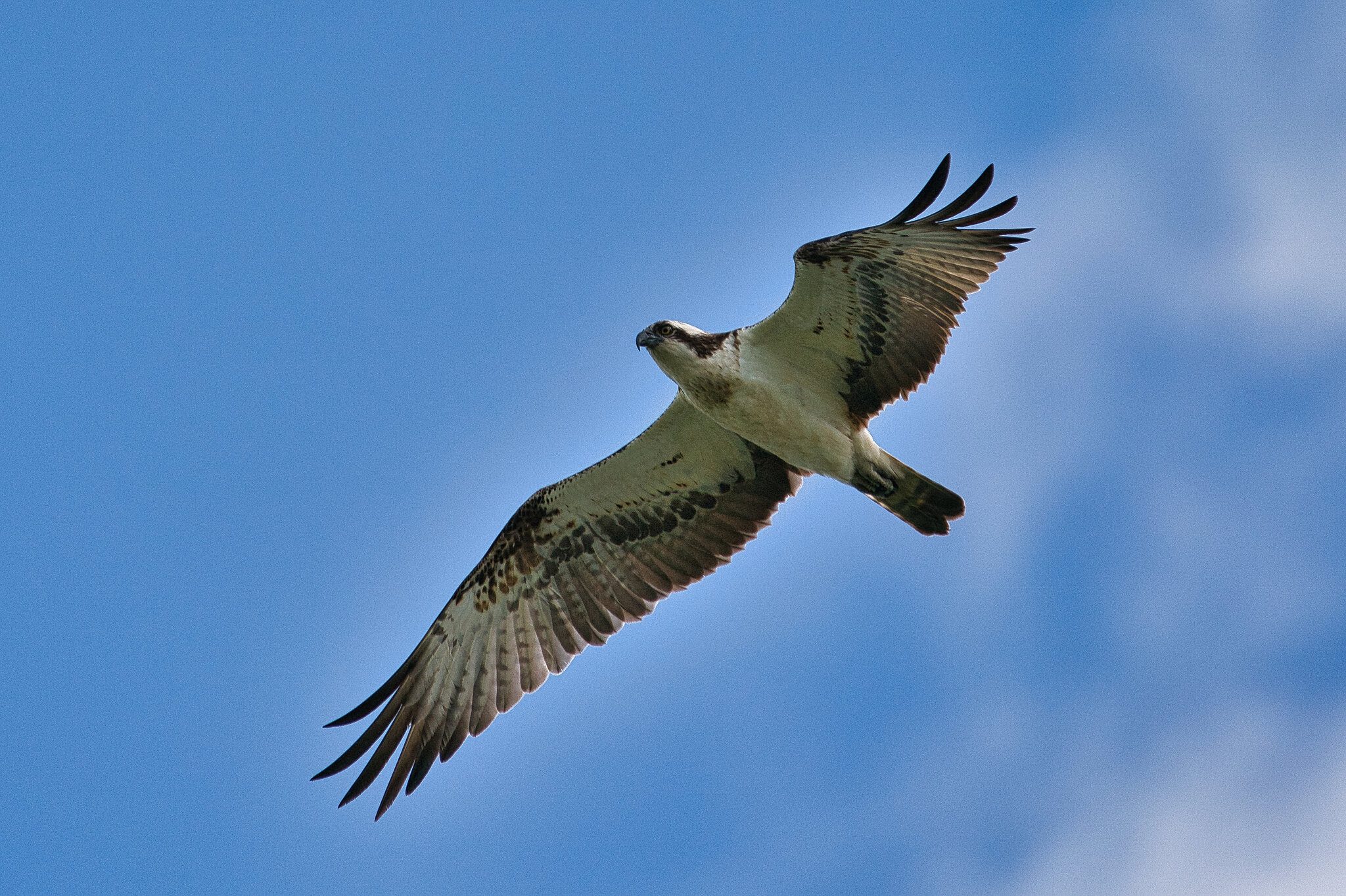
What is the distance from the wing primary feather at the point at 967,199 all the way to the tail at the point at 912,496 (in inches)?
70.7

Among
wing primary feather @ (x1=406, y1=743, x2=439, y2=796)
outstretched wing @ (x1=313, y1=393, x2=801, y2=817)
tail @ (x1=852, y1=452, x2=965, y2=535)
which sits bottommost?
tail @ (x1=852, y1=452, x2=965, y2=535)

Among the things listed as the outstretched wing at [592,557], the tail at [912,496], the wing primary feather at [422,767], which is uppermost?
the outstretched wing at [592,557]

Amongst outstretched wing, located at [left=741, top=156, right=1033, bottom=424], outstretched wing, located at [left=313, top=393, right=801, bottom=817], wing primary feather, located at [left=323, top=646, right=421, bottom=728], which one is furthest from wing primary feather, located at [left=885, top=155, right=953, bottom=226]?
wing primary feather, located at [left=323, top=646, right=421, bottom=728]

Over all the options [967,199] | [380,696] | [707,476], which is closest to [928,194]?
[967,199]

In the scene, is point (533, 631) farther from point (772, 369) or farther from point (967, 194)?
point (967, 194)

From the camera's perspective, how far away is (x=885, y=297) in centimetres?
959

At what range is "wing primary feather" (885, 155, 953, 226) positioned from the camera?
9.02 metres

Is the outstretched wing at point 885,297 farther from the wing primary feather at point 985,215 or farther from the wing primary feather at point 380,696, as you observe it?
the wing primary feather at point 380,696

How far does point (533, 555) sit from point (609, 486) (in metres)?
0.87

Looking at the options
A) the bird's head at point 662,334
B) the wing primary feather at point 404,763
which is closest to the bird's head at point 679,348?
the bird's head at point 662,334

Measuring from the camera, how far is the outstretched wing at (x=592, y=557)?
10320 mm

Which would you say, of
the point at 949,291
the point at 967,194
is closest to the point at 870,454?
the point at 949,291

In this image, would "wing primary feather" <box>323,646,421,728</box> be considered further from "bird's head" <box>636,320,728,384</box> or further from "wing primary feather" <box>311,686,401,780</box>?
"bird's head" <box>636,320,728,384</box>

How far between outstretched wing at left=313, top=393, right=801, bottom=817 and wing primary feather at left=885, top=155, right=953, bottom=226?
2.18m
